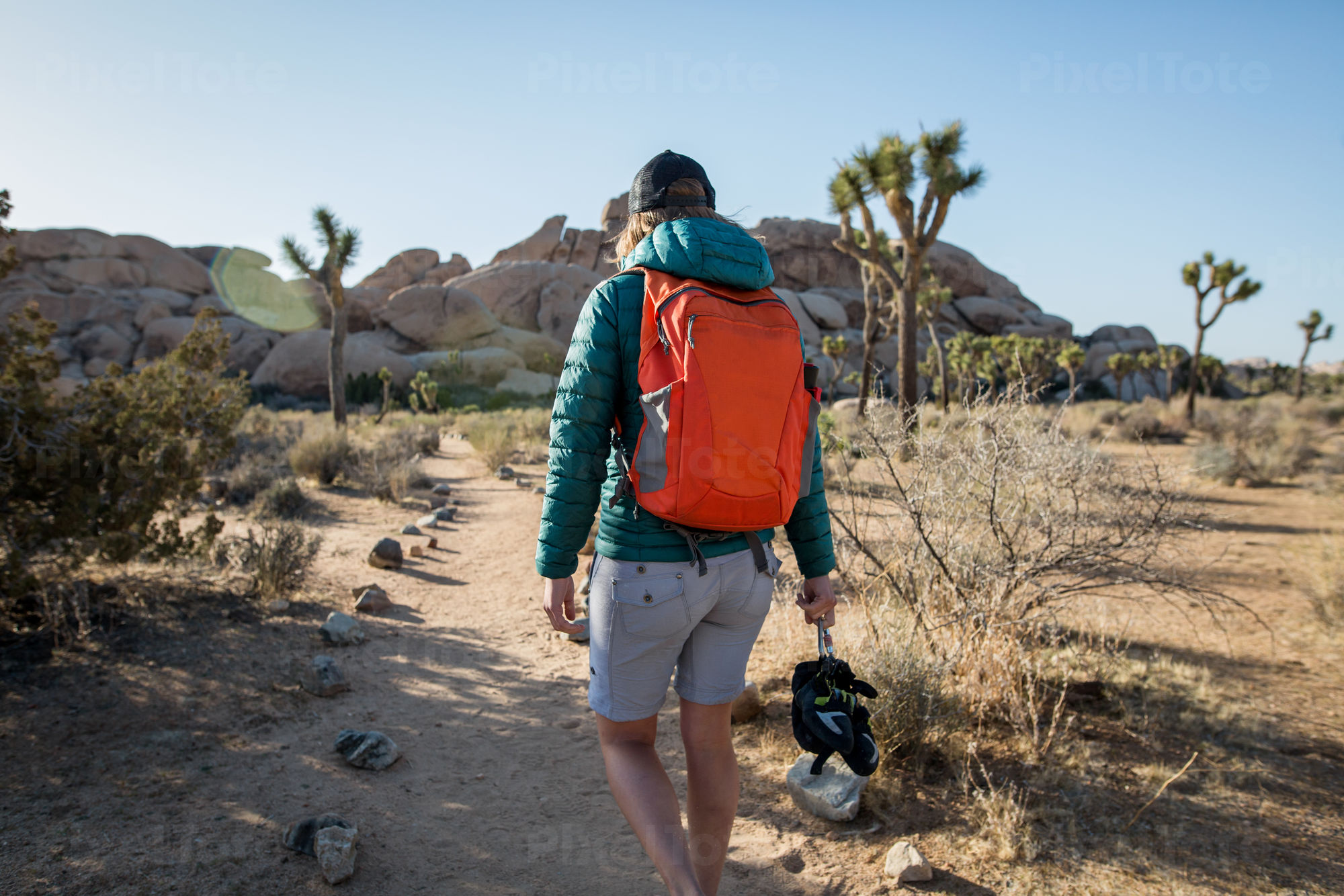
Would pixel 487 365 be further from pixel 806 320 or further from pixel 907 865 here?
pixel 907 865

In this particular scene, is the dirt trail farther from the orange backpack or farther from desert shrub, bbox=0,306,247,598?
the orange backpack

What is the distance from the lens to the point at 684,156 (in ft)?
6.14

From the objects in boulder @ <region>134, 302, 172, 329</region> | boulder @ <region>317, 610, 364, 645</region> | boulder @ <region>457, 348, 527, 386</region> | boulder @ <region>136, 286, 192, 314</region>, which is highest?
boulder @ <region>136, 286, 192, 314</region>

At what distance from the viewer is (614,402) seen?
1.75 m

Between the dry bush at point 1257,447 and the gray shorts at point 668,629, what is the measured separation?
9314mm

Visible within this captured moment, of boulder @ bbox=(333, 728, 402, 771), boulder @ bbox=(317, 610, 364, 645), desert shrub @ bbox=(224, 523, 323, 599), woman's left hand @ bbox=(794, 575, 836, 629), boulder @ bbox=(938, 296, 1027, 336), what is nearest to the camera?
woman's left hand @ bbox=(794, 575, 836, 629)

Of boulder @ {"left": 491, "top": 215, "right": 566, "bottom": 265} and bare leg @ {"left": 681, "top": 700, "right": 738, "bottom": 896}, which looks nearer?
bare leg @ {"left": 681, "top": 700, "right": 738, "bottom": 896}

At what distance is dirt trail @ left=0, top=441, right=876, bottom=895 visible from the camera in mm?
2391

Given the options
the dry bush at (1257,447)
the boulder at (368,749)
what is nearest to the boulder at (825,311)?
the dry bush at (1257,447)

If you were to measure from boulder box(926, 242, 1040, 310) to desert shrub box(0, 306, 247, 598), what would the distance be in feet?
178

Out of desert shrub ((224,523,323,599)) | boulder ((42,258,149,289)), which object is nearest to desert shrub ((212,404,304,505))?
desert shrub ((224,523,323,599))

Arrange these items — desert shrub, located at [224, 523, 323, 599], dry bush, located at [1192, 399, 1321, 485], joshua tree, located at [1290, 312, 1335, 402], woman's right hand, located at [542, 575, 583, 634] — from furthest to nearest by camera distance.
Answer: joshua tree, located at [1290, 312, 1335, 402] → dry bush, located at [1192, 399, 1321, 485] → desert shrub, located at [224, 523, 323, 599] → woman's right hand, located at [542, 575, 583, 634]

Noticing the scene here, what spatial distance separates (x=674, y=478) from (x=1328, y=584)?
5749mm

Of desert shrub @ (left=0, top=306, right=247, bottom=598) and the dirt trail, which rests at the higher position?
desert shrub @ (left=0, top=306, right=247, bottom=598)
